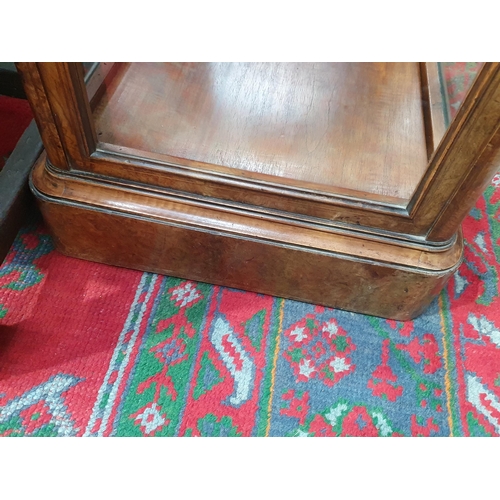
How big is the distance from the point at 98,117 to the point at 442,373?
0.75 metres

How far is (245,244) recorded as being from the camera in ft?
2.68

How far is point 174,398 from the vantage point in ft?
2.71

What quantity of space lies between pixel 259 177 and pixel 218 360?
331mm

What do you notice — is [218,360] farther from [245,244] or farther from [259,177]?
[259,177]

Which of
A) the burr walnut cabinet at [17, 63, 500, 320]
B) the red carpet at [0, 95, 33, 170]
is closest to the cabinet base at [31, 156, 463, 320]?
the burr walnut cabinet at [17, 63, 500, 320]

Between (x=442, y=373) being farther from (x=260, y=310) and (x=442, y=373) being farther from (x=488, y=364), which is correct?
(x=260, y=310)

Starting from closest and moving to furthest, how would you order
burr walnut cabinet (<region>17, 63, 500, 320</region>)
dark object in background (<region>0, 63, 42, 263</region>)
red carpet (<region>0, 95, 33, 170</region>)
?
1. burr walnut cabinet (<region>17, 63, 500, 320</region>)
2. dark object in background (<region>0, 63, 42, 263</region>)
3. red carpet (<region>0, 95, 33, 170</region>)

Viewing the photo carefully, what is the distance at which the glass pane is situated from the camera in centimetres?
78

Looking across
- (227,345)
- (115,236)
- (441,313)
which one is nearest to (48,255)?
(115,236)

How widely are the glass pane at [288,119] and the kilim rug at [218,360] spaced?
0.38ft

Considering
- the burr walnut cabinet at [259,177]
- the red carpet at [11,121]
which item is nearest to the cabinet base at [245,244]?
the burr walnut cabinet at [259,177]

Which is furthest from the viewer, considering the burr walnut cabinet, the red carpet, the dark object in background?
the red carpet

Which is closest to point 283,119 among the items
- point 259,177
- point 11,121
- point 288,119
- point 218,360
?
point 288,119

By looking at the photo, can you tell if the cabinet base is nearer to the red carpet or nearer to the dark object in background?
the dark object in background
